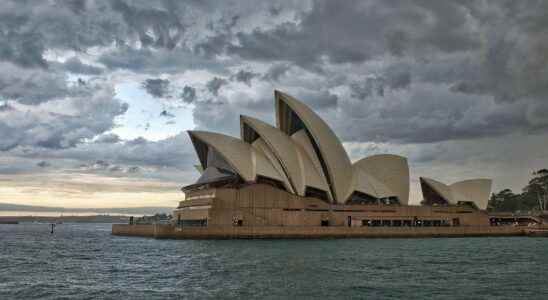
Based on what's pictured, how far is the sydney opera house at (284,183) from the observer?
6462cm

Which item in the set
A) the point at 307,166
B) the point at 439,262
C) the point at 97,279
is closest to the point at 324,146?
the point at 307,166

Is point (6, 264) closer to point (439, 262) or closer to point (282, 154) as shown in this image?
point (439, 262)

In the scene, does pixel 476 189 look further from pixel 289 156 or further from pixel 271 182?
pixel 271 182

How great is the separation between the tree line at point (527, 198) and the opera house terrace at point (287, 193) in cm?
4680

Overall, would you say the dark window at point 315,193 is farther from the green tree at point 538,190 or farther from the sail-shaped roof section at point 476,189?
the green tree at point 538,190

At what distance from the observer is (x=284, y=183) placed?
65.9m

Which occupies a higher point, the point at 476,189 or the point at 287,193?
the point at 476,189

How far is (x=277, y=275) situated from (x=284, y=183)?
36.9 meters

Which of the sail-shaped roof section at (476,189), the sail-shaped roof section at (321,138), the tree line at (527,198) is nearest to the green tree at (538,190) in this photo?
the tree line at (527,198)

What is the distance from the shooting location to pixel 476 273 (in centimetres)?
3092

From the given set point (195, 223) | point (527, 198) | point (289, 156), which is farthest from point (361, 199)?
point (527, 198)

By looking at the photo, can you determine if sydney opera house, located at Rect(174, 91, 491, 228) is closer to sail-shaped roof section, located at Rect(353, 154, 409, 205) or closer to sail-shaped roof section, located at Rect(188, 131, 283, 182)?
sail-shaped roof section, located at Rect(188, 131, 283, 182)

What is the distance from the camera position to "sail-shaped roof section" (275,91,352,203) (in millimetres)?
65562

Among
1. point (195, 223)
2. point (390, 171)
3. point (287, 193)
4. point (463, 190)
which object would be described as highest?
point (390, 171)
